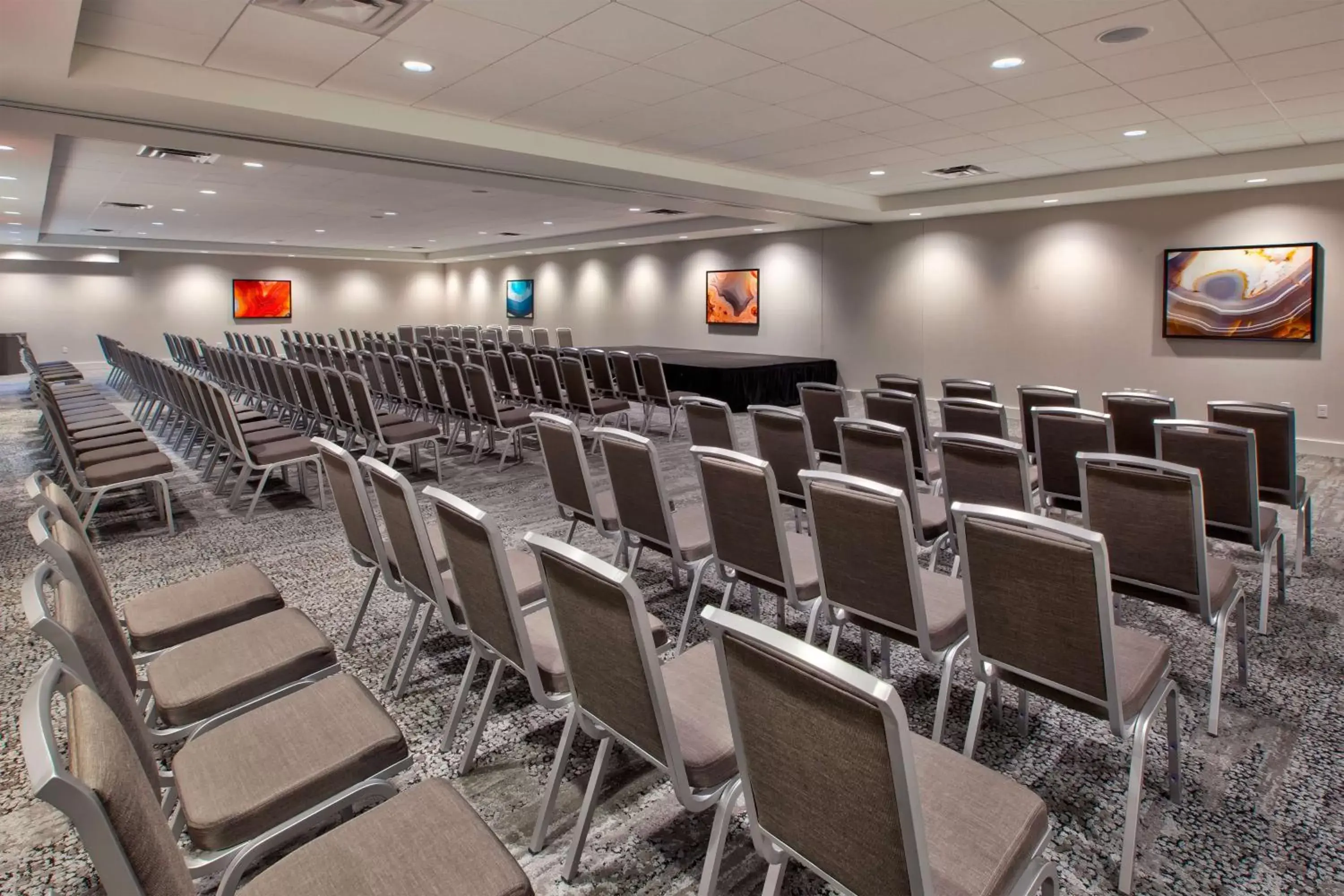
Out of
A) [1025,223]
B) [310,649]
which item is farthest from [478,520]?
[1025,223]

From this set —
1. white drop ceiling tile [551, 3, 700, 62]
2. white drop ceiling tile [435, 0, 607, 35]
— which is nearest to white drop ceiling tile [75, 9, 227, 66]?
white drop ceiling tile [435, 0, 607, 35]

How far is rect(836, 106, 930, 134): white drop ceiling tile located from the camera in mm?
5727

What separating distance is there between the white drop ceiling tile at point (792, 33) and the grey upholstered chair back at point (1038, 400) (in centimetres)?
237

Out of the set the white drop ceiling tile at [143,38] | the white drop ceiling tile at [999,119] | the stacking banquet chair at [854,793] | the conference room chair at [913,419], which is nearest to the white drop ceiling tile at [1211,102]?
the white drop ceiling tile at [999,119]

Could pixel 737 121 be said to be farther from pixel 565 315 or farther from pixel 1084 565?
pixel 565 315

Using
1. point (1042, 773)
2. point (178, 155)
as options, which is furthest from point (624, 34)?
point (178, 155)

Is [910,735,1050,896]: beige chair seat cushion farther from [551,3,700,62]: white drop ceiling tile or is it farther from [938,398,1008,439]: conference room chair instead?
[551,3,700,62]: white drop ceiling tile

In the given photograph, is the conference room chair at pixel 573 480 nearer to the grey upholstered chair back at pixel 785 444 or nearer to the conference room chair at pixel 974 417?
the grey upholstered chair back at pixel 785 444

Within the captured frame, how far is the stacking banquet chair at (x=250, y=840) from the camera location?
0.94m

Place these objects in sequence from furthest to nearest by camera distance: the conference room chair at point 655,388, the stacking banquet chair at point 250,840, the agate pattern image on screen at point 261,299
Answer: the agate pattern image on screen at point 261,299 → the conference room chair at point 655,388 → the stacking banquet chair at point 250,840

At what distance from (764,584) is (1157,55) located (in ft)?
13.6

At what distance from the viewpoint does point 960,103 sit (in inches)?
216

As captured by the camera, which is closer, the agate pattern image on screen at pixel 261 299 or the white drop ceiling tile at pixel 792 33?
the white drop ceiling tile at pixel 792 33

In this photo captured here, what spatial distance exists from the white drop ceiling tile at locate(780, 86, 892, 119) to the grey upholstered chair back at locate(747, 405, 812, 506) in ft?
8.55
